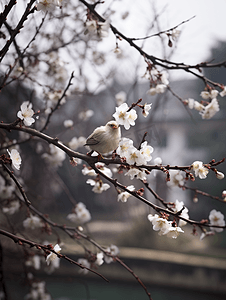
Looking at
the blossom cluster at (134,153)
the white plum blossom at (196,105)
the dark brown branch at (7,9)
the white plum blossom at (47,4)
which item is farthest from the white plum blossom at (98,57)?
the blossom cluster at (134,153)

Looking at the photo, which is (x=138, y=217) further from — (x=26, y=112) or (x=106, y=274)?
(x=26, y=112)

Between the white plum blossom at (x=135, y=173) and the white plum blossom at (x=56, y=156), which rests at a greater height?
the white plum blossom at (x=56, y=156)

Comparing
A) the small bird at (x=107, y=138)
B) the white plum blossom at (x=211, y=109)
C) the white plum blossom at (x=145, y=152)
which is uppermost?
the white plum blossom at (x=211, y=109)

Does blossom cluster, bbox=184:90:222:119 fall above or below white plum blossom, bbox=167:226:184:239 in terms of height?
above

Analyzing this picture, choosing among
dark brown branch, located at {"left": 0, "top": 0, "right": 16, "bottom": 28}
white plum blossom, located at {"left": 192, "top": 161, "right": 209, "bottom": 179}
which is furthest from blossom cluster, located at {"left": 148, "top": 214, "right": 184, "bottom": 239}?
dark brown branch, located at {"left": 0, "top": 0, "right": 16, "bottom": 28}

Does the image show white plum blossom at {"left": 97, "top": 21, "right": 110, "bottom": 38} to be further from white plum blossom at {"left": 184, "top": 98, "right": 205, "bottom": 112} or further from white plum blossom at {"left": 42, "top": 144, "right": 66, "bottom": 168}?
white plum blossom at {"left": 42, "top": 144, "right": 66, "bottom": 168}

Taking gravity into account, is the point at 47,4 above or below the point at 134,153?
above

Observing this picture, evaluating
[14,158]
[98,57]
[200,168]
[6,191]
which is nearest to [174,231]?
[200,168]

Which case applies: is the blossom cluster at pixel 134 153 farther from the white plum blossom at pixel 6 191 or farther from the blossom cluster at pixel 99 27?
the white plum blossom at pixel 6 191

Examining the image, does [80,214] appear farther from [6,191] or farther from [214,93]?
[214,93]

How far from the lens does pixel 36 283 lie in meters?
1.25

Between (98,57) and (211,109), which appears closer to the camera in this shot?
(211,109)

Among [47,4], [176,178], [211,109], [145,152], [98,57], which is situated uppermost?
[98,57]

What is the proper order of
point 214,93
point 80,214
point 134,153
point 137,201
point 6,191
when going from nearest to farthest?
1. point 134,153
2. point 214,93
3. point 6,191
4. point 80,214
5. point 137,201
